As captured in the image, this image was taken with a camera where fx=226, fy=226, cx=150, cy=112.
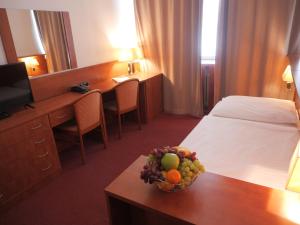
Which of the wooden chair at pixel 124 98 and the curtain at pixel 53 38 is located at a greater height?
the curtain at pixel 53 38

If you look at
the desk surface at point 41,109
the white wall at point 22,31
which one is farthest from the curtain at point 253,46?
the white wall at point 22,31

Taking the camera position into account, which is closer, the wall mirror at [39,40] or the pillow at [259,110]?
the pillow at [259,110]

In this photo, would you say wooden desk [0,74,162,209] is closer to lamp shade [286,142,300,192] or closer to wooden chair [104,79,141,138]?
wooden chair [104,79,141,138]

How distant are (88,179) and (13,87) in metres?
1.17

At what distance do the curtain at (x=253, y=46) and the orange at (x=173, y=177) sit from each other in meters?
2.58

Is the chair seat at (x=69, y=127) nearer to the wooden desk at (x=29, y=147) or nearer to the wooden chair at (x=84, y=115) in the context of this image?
the wooden chair at (x=84, y=115)

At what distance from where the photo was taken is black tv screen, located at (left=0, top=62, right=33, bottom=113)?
6.87 feet

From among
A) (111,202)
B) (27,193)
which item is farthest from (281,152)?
(27,193)

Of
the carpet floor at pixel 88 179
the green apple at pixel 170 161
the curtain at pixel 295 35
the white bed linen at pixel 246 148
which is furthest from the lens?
the curtain at pixel 295 35

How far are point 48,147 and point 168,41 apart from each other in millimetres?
2376

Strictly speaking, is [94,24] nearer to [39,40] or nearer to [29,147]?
[39,40]

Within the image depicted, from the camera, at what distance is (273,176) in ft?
4.50

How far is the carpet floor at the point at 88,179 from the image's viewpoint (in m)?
1.88

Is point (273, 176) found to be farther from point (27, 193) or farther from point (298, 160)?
point (27, 193)
